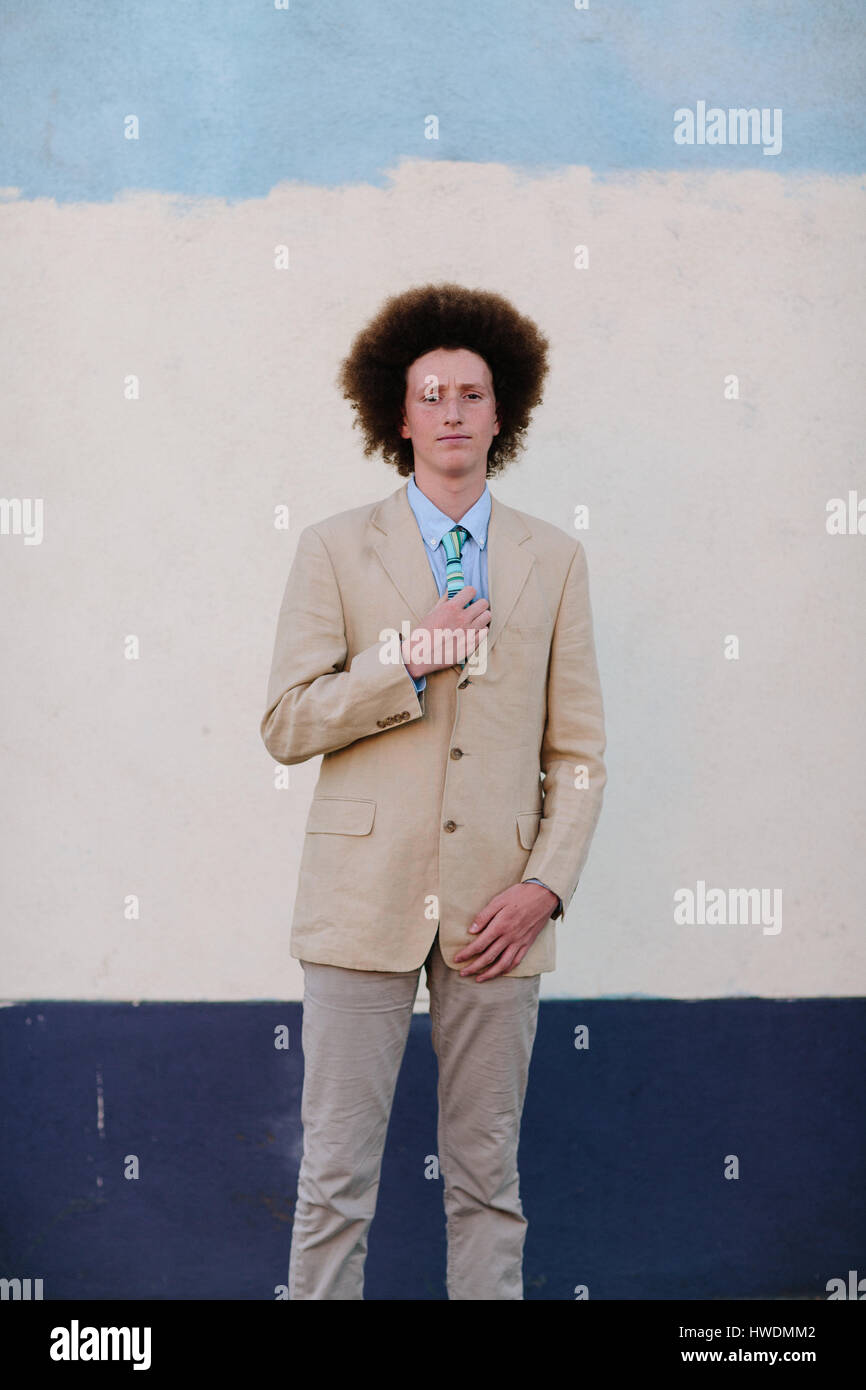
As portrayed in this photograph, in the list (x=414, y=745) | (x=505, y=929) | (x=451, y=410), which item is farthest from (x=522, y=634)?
(x=505, y=929)

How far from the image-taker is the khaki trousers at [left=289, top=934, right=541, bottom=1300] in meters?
2.22

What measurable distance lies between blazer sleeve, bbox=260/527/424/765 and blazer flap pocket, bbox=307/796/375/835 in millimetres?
99

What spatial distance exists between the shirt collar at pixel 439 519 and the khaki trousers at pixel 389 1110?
0.77 m

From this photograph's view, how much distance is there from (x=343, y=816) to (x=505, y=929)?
1.18 feet

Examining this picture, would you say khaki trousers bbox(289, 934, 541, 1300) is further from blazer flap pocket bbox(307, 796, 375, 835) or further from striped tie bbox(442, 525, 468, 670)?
striped tie bbox(442, 525, 468, 670)

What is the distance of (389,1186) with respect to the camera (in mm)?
3062

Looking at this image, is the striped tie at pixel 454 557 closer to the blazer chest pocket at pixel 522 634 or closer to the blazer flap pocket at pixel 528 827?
the blazer chest pocket at pixel 522 634

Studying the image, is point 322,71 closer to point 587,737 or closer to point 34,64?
point 34,64

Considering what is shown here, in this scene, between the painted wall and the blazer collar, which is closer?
the blazer collar

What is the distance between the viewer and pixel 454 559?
2.36 m

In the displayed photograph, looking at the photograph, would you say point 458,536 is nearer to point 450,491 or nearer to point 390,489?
point 450,491

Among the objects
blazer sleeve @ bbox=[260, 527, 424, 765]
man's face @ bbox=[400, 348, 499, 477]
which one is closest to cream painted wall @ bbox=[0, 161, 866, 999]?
man's face @ bbox=[400, 348, 499, 477]
